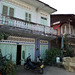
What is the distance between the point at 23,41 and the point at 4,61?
324 centimetres

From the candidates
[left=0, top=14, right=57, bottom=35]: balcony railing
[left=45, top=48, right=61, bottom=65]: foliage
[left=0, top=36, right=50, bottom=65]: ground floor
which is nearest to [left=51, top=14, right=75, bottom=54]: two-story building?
[left=0, top=14, right=57, bottom=35]: balcony railing

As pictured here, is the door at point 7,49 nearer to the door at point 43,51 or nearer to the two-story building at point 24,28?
the two-story building at point 24,28

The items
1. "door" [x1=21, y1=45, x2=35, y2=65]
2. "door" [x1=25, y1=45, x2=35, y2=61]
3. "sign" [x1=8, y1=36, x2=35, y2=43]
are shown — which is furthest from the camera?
"door" [x1=25, y1=45, x2=35, y2=61]

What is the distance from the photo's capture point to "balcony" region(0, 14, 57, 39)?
21.2 ft

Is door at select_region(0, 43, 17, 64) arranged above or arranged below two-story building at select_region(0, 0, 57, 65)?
below

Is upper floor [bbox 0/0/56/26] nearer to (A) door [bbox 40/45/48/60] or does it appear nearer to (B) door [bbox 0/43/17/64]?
(B) door [bbox 0/43/17/64]

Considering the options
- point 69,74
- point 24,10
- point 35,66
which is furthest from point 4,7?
point 69,74

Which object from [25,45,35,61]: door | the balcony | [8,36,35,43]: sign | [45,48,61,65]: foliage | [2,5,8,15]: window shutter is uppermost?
[2,5,8,15]: window shutter

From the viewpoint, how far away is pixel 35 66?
6316 mm

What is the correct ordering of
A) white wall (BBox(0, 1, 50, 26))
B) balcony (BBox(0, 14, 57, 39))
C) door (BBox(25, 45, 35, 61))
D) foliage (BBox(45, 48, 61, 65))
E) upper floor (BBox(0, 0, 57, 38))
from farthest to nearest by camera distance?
1. foliage (BBox(45, 48, 61, 65))
2. door (BBox(25, 45, 35, 61))
3. white wall (BBox(0, 1, 50, 26))
4. upper floor (BBox(0, 0, 57, 38))
5. balcony (BBox(0, 14, 57, 39))

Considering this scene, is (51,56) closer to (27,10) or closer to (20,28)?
(20,28)

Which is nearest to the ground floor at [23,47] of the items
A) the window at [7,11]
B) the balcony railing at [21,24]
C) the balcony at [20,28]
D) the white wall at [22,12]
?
the balcony at [20,28]

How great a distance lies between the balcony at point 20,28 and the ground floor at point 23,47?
76cm

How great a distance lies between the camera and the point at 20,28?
7324 mm
